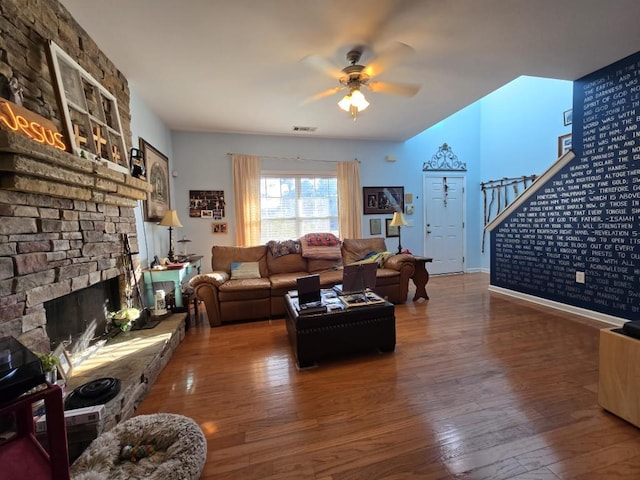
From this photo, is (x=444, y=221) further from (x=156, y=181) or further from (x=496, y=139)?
(x=156, y=181)

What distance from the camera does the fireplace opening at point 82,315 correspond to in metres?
1.85

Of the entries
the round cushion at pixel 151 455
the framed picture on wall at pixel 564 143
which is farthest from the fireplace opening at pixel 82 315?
the framed picture on wall at pixel 564 143

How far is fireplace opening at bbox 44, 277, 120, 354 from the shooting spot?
1845mm

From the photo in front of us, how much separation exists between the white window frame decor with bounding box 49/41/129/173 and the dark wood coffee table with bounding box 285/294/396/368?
2.03m

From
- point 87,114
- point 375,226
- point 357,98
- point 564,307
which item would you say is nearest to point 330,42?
point 357,98

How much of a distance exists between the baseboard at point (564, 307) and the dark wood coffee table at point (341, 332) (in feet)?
8.08

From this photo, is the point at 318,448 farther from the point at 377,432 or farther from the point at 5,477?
the point at 5,477

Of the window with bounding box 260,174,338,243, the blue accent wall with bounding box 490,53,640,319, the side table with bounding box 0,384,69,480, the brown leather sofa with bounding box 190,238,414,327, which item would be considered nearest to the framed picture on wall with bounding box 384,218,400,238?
the brown leather sofa with bounding box 190,238,414,327

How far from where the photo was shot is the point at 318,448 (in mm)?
1492

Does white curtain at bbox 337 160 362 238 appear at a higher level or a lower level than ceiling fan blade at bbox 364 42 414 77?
lower

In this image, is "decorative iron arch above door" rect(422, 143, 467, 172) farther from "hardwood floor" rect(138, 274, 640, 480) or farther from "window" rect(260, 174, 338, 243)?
"hardwood floor" rect(138, 274, 640, 480)

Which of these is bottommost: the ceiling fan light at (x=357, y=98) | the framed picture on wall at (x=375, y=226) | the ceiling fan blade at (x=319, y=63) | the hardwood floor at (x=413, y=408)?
the hardwood floor at (x=413, y=408)

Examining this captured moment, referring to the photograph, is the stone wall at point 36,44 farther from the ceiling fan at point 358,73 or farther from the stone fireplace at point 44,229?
the ceiling fan at point 358,73

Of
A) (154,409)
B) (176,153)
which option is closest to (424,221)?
(176,153)
